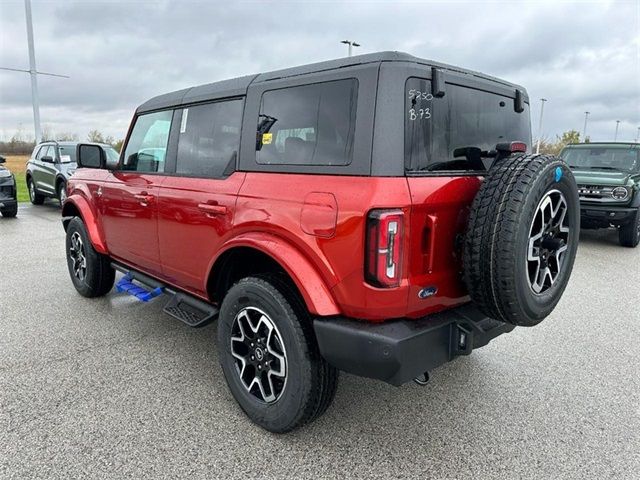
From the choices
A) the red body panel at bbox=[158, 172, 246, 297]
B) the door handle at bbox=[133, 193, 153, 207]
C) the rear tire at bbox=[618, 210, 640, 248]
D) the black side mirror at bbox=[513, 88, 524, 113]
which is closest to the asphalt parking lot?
the red body panel at bbox=[158, 172, 246, 297]

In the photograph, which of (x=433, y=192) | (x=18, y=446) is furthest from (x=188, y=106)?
(x=18, y=446)

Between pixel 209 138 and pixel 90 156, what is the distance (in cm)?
166

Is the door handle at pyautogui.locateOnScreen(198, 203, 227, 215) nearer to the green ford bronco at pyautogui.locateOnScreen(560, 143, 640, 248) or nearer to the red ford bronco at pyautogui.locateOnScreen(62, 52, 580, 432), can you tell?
the red ford bronco at pyautogui.locateOnScreen(62, 52, 580, 432)

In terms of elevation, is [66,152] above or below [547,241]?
above

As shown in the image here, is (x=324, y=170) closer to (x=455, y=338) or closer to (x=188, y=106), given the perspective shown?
(x=455, y=338)

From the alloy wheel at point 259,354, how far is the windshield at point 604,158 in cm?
853

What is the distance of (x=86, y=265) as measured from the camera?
4.60 meters

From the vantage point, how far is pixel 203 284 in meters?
3.05

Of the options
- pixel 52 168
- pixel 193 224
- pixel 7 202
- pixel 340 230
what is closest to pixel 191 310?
pixel 193 224

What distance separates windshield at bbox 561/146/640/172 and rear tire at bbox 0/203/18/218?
11752mm

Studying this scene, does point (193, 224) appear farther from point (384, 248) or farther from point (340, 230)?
point (384, 248)

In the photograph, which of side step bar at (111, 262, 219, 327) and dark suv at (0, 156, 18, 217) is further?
dark suv at (0, 156, 18, 217)

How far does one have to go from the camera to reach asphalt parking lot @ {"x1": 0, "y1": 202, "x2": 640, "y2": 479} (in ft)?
7.54

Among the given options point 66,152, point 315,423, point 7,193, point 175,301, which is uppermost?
point 66,152
